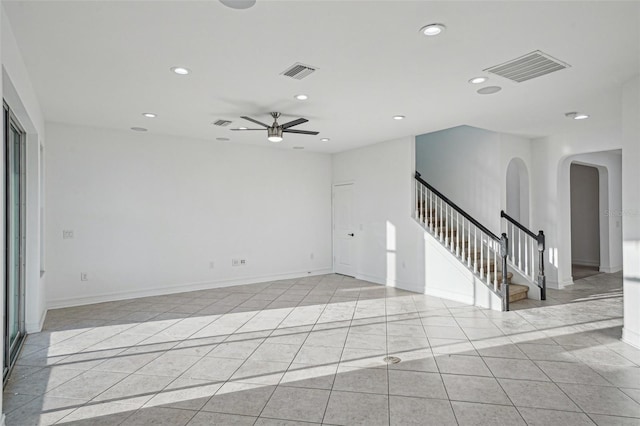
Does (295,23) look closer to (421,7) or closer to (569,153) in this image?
(421,7)

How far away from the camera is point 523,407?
2.85m

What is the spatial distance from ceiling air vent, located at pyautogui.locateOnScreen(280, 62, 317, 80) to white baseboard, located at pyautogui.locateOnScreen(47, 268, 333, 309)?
4626 mm

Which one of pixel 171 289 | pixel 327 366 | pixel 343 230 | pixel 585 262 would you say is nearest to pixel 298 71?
pixel 327 366

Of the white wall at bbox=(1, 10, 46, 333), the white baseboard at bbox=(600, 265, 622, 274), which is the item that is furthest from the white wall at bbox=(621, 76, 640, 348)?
the white wall at bbox=(1, 10, 46, 333)

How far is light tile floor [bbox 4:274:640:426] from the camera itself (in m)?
2.80

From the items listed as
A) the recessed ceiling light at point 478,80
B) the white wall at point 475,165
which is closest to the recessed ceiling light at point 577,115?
the white wall at point 475,165

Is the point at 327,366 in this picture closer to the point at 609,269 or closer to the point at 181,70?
the point at 181,70

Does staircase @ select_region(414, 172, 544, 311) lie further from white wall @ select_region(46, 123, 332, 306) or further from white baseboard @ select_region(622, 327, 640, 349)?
white wall @ select_region(46, 123, 332, 306)

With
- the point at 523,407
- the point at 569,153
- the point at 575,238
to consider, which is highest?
the point at 569,153

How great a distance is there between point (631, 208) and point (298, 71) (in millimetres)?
3798

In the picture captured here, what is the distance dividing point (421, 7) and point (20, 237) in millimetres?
4840

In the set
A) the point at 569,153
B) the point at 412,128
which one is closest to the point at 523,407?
the point at 412,128

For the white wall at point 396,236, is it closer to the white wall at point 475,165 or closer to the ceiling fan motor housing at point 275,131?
the white wall at point 475,165

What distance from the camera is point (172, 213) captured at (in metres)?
6.89
